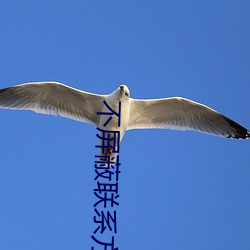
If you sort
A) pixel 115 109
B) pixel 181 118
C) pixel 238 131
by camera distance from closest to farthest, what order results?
1. pixel 115 109
2. pixel 181 118
3. pixel 238 131

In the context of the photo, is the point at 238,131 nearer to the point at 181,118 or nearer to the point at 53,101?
the point at 181,118

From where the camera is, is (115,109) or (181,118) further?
(181,118)

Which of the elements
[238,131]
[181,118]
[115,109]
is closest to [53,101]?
[115,109]

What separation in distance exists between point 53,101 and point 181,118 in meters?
1.69

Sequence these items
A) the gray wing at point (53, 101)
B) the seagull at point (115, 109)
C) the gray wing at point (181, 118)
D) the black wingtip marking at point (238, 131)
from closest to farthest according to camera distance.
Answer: the seagull at point (115, 109) < the gray wing at point (53, 101) < the gray wing at point (181, 118) < the black wingtip marking at point (238, 131)

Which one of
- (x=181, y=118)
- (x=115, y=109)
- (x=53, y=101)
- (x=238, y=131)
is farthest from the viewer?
(x=238, y=131)

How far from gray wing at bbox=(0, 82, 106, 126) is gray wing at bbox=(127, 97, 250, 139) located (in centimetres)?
54

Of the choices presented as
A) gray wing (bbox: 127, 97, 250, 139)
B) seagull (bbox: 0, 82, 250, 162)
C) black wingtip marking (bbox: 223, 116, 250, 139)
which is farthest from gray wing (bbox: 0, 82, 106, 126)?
black wingtip marking (bbox: 223, 116, 250, 139)

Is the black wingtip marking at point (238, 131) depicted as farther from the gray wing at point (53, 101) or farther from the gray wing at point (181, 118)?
the gray wing at point (53, 101)

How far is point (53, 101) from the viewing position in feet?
20.6

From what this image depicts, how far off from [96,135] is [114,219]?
164 centimetres

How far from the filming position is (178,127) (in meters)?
6.58

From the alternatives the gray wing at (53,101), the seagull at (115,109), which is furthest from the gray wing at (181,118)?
the gray wing at (53,101)

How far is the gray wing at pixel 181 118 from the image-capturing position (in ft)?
20.7
